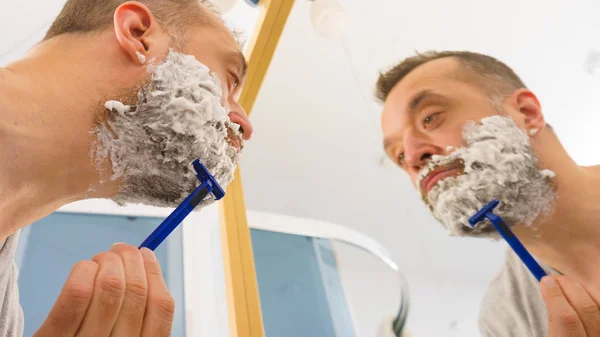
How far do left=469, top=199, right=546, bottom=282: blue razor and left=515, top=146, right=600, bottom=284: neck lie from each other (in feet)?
0.34

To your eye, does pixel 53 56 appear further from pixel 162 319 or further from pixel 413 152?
pixel 413 152

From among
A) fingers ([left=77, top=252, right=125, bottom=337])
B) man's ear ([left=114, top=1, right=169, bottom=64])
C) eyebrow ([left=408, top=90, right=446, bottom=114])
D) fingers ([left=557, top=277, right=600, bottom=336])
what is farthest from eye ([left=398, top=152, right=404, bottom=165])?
fingers ([left=77, top=252, right=125, bottom=337])

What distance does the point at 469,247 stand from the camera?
95 cm

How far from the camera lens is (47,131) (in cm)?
53

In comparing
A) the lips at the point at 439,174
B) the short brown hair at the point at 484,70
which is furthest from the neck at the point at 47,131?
the short brown hair at the point at 484,70

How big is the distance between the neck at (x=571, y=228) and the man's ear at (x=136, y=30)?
0.71 metres

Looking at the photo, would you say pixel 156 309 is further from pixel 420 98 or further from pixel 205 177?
pixel 420 98

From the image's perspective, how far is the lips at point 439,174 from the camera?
80 centimetres

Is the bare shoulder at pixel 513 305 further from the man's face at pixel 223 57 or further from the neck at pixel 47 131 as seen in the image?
the neck at pixel 47 131

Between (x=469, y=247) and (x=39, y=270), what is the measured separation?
0.93 meters

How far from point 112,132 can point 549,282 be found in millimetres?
636

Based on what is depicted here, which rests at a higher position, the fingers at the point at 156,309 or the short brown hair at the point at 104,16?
the short brown hair at the point at 104,16

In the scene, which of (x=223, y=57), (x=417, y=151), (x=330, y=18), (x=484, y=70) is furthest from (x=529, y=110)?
(x=223, y=57)

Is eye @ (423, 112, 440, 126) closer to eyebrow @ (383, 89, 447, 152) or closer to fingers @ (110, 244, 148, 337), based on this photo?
eyebrow @ (383, 89, 447, 152)
